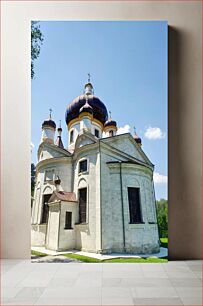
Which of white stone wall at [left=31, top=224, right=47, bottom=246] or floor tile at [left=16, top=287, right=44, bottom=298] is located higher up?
white stone wall at [left=31, top=224, right=47, bottom=246]

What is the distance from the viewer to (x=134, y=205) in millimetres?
4766

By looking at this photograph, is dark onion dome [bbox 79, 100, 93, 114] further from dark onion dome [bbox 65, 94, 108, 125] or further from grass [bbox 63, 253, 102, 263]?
grass [bbox 63, 253, 102, 263]

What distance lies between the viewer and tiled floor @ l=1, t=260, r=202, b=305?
3.04 meters

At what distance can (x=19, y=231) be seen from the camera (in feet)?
15.8

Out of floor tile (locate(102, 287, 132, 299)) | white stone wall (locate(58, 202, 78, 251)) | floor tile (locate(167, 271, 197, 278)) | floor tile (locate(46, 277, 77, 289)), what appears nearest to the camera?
floor tile (locate(102, 287, 132, 299))

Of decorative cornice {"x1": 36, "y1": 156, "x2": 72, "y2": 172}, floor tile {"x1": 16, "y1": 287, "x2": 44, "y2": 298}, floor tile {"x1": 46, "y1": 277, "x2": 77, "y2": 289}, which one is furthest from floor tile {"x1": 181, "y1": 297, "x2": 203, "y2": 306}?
decorative cornice {"x1": 36, "y1": 156, "x2": 72, "y2": 172}

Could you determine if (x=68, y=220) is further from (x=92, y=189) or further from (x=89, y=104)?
(x=89, y=104)

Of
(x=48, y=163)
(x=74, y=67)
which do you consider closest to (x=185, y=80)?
(x=74, y=67)

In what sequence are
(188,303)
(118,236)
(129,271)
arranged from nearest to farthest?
(188,303), (129,271), (118,236)

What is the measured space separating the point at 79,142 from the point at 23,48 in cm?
158

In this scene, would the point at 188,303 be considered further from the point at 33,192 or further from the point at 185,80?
the point at 185,80

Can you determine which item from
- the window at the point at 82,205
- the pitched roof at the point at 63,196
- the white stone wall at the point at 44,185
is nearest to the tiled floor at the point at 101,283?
the white stone wall at the point at 44,185

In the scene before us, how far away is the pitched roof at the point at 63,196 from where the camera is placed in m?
4.78

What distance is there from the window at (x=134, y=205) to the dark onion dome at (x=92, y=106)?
1073 millimetres
